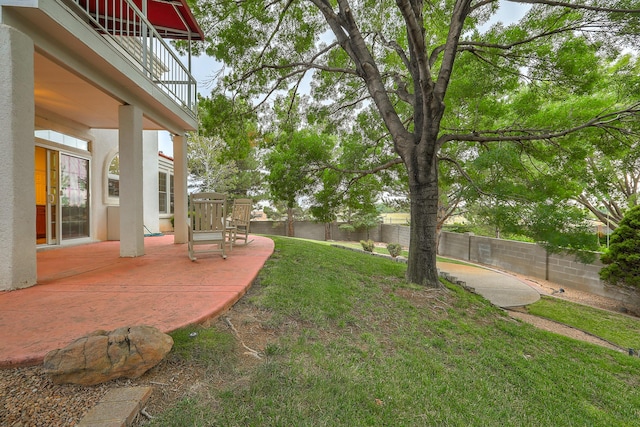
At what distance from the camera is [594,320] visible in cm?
662

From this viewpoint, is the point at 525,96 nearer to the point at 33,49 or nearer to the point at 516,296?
the point at 516,296

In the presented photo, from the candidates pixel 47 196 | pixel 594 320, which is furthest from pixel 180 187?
pixel 594 320

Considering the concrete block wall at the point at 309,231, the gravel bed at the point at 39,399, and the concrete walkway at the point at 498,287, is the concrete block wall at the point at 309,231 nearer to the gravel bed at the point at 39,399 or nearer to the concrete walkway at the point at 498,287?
the concrete walkway at the point at 498,287

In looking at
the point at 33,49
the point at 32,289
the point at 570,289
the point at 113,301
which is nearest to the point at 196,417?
the point at 113,301

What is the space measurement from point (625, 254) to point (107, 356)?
11011mm

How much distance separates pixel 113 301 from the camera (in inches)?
113

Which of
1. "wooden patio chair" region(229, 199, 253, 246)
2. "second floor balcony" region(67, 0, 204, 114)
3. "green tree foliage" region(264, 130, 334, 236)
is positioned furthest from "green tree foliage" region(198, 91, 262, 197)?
"wooden patio chair" region(229, 199, 253, 246)

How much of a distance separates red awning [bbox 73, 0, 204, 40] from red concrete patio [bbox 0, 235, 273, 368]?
472 cm

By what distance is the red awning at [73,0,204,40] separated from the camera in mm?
5812

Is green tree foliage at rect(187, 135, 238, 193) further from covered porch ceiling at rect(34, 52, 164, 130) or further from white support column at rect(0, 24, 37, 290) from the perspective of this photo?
white support column at rect(0, 24, 37, 290)

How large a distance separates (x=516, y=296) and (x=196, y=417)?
8929 mm

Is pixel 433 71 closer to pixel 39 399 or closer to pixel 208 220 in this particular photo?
pixel 208 220

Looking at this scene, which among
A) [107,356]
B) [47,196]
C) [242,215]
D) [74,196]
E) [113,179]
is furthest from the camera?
[113,179]

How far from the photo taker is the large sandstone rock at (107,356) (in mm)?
1700
